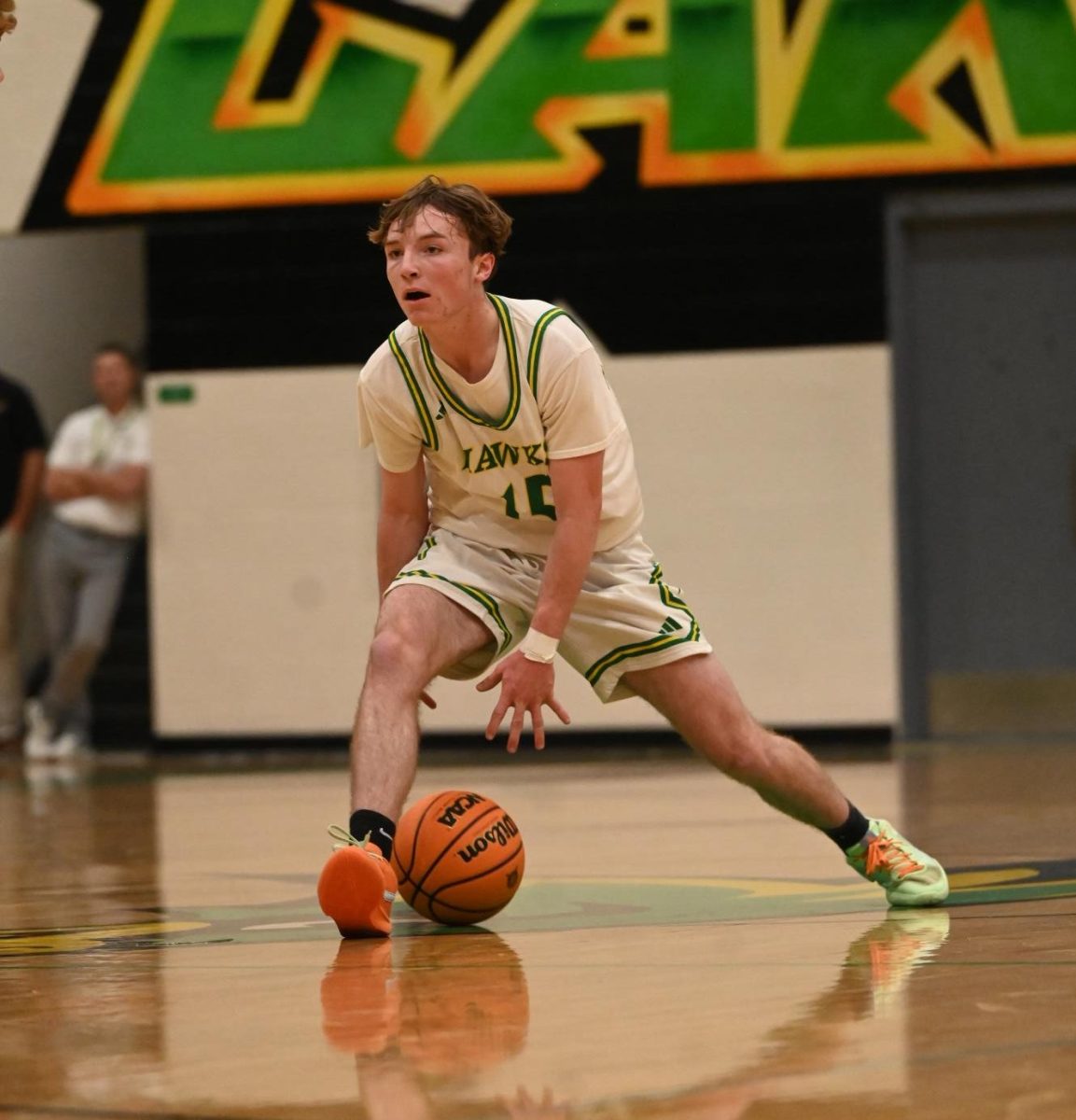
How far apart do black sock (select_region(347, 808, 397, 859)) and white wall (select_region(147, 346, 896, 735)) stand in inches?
272

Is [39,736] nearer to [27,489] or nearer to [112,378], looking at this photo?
[27,489]

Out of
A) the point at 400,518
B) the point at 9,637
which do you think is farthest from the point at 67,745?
the point at 400,518

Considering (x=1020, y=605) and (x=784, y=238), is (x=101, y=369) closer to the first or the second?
(x=784, y=238)

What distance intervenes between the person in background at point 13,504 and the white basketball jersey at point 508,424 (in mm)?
7161

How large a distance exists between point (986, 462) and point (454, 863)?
7.27 metres

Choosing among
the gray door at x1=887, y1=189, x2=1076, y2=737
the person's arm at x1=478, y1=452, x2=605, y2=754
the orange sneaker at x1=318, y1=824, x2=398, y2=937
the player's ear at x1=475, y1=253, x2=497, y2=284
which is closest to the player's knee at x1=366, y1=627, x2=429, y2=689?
the person's arm at x1=478, y1=452, x2=605, y2=754

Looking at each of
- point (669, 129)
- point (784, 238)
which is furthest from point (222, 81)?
point (784, 238)

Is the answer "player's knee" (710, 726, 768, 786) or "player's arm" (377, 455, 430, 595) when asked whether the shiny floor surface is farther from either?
"player's arm" (377, 455, 430, 595)

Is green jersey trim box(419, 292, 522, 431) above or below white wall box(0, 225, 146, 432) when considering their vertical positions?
below

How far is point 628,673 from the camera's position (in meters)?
4.86

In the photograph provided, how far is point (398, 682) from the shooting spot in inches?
181

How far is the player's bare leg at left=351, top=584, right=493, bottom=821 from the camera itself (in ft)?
14.9

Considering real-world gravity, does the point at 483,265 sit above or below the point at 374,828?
above

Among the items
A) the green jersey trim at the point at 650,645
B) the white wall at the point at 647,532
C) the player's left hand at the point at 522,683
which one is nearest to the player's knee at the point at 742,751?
the green jersey trim at the point at 650,645
